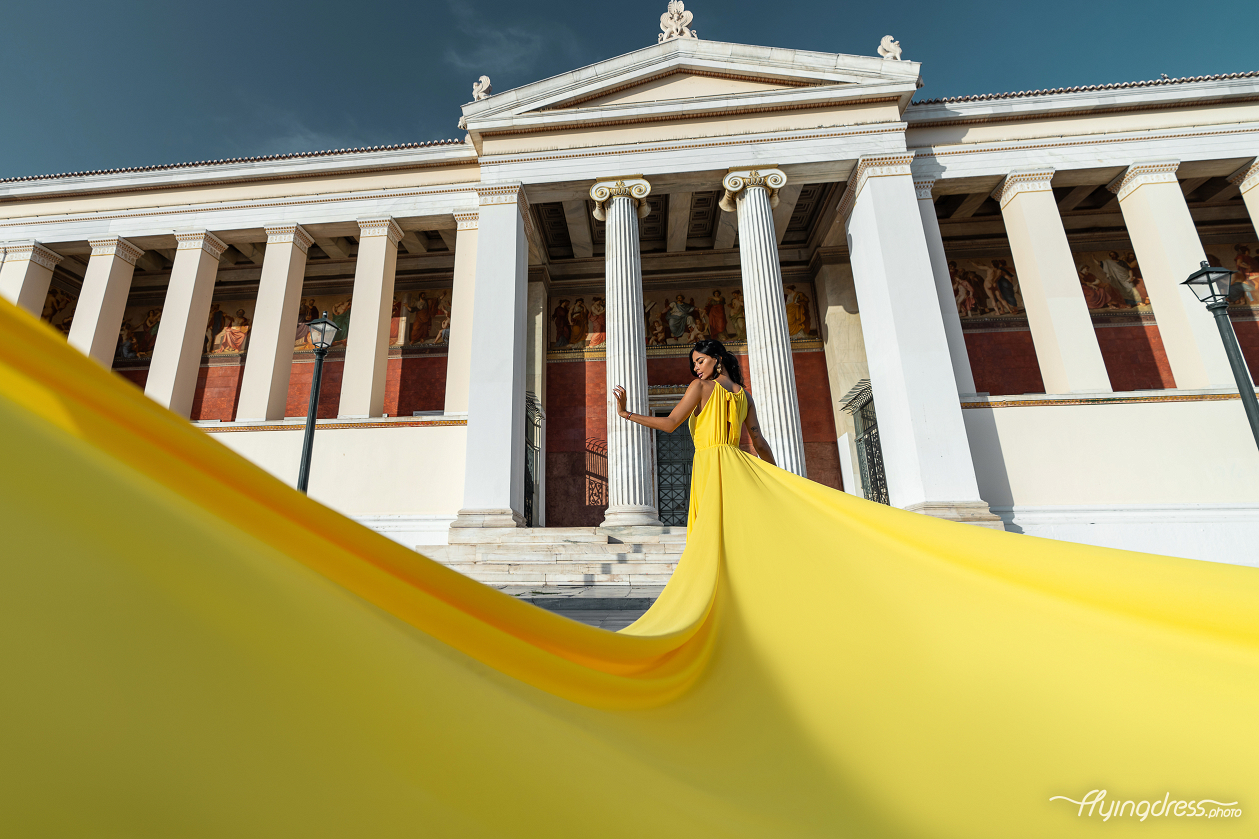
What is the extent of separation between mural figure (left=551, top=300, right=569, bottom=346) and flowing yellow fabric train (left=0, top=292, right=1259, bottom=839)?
14803 mm

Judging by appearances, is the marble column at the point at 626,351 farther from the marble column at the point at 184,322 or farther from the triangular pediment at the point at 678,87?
the marble column at the point at 184,322

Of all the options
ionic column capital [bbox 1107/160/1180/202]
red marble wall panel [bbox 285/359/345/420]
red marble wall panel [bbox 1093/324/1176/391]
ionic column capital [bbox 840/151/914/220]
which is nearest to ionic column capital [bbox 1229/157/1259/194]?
ionic column capital [bbox 1107/160/1180/202]

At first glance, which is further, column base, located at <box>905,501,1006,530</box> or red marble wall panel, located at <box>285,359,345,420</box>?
red marble wall panel, located at <box>285,359,345,420</box>

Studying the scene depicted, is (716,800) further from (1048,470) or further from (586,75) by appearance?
(586,75)

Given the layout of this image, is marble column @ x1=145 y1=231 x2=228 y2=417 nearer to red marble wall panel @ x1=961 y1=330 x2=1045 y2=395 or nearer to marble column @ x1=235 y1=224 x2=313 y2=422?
marble column @ x1=235 y1=224 x2=313 y2=422

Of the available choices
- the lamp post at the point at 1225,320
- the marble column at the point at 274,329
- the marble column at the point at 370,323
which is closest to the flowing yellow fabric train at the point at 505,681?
the lamp post at the point at 1225,320

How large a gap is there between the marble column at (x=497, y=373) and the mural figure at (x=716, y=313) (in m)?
6.02

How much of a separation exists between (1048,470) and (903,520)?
10346 millimetres

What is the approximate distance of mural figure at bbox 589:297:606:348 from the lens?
16625 millimetres

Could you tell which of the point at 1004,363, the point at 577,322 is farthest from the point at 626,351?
the point at 1004,363

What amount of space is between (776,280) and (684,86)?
15.1 feet

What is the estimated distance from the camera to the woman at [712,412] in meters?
3.93

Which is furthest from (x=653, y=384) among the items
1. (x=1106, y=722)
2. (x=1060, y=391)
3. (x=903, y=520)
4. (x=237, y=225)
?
(x=1106, y=722)

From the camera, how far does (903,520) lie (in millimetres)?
2537
